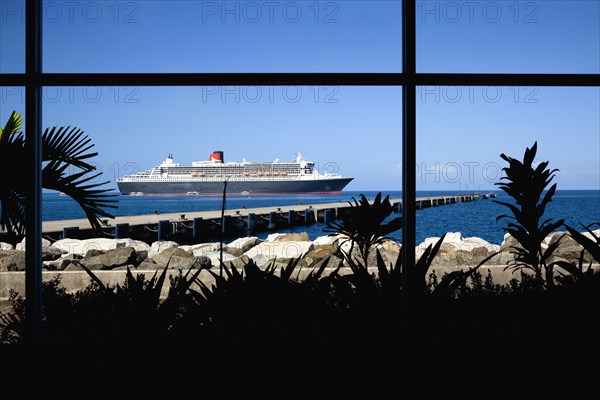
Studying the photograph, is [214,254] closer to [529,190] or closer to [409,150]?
[529,190]

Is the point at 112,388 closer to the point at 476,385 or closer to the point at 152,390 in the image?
the point at 152,390

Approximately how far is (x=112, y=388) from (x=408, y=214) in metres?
0.92

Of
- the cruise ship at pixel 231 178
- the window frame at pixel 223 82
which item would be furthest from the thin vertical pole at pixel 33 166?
the cruise ship at pixel 231 178

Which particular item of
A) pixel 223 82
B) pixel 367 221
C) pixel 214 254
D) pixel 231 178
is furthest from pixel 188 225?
pixel 231 178

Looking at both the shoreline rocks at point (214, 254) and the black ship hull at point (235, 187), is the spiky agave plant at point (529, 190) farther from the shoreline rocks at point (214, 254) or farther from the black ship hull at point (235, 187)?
the black ship hull at point (235, 187)

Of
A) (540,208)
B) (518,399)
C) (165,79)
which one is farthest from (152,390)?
(540,208)

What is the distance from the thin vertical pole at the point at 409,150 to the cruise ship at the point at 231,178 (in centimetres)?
3947

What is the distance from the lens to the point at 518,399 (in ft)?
4.34

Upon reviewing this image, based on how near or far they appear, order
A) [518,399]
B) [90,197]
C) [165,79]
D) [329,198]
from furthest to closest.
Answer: [329,198] → [90,197] → [518,399] → [165,79]

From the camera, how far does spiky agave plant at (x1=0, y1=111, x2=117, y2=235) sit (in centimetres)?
224

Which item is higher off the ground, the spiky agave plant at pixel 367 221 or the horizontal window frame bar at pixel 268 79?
the horizontal window frame bar at pixel 268 79

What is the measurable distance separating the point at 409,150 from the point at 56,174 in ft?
6.16

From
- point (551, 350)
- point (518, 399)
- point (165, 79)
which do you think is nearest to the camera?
point (165, 79)

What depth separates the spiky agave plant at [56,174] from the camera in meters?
2.24
